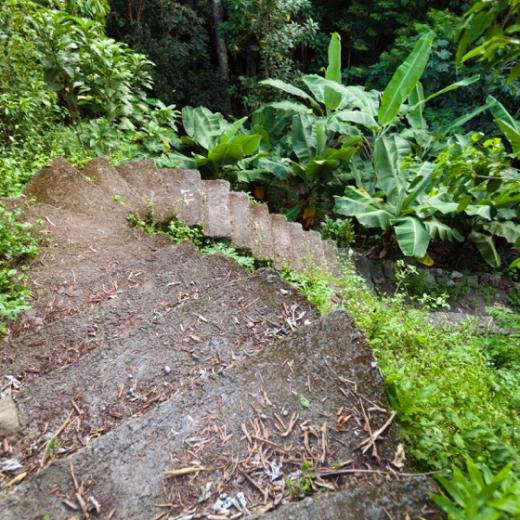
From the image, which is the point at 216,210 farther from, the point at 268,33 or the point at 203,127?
the point at 268,33

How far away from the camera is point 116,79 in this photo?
4117 millimetres

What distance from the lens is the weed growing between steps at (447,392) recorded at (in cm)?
101

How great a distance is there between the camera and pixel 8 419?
1.45m

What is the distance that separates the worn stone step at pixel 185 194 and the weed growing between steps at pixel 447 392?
4.2 inches

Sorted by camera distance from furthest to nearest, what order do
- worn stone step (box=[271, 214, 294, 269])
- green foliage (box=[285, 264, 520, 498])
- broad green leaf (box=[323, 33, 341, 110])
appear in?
broad green leaf (box=[323, 33, 341, 110]), worn stone step (box=[271, 214, 294, 269]), green foliage (box=[285, 264, 520, 498])

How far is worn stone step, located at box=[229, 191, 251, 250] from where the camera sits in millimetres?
3139

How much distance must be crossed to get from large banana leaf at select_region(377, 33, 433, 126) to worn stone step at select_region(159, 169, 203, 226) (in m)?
2.66

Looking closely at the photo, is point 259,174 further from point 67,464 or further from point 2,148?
point 67,464

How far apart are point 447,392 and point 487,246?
162 inches

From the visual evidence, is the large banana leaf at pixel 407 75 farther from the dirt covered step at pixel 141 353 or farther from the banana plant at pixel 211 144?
the dirt covered step at pixel 141 353

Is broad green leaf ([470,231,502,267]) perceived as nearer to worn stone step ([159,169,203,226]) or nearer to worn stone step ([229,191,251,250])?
worn stone step ([229,191,251,250])

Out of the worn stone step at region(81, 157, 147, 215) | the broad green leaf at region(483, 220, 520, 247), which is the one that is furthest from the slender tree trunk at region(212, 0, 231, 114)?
the broad green leaf at region(483, 220, 520, 247)

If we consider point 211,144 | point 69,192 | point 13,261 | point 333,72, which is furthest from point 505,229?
point 13,261

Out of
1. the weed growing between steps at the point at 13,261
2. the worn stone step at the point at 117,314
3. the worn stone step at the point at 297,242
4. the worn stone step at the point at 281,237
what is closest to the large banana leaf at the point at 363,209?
the worn stone step at the point at 297,242
